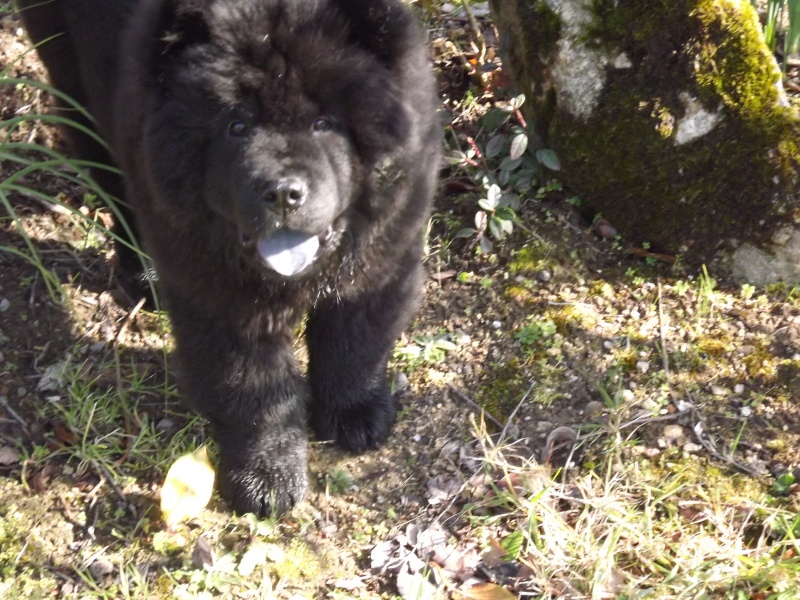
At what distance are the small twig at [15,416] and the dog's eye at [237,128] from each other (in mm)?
1469

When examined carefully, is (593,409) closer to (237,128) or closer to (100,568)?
(237,128)

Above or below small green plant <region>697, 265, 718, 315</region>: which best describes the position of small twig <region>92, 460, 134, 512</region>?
below

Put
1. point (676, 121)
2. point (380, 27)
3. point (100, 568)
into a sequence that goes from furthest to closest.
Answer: point (676, 121) → point (100, 568) → point (380, 27)

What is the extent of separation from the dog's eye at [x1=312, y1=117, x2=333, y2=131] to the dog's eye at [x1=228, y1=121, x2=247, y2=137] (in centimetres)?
18

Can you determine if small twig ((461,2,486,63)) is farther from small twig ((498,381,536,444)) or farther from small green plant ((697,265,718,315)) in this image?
small twig ((498,381,536,444))

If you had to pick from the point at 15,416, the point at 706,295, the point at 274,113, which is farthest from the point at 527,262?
the point at 15,416

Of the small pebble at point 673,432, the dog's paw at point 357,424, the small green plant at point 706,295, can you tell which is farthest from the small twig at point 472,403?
the small green plant at point 706,295

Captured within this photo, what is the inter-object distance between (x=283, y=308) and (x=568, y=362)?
1.12 metres

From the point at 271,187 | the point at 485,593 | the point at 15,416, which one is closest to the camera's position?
the point at 271,187

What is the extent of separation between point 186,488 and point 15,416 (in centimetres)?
81

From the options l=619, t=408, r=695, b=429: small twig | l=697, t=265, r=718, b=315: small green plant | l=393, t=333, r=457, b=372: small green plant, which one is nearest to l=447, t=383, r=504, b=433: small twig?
l=393, t=333, r=457, b=372: small green plant

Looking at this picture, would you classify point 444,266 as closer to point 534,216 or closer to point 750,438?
point 534,216

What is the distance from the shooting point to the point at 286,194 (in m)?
1.93

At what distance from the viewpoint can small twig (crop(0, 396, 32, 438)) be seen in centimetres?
281
